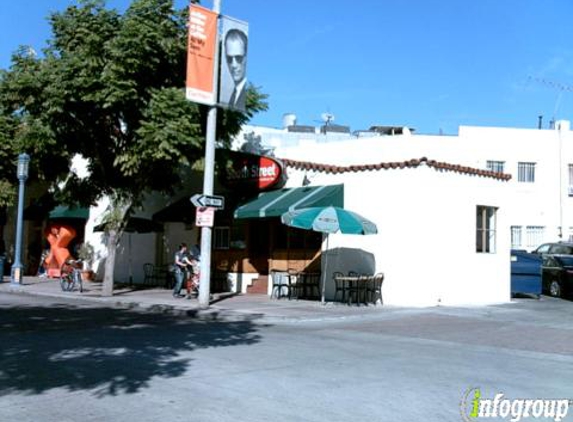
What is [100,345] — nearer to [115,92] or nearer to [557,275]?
[115,92]

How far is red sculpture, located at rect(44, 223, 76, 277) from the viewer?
2933 centimetres

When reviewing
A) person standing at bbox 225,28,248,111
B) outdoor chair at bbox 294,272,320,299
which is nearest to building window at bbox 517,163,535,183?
outdoor chair at bbox 294,272,320,299

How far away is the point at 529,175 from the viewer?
120 ft

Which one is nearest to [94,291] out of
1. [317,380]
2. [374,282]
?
[374,282]

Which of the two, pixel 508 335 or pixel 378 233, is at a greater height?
pixel 378 233

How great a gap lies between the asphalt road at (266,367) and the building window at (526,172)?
22311mm

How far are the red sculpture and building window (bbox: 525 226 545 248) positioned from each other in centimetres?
2313

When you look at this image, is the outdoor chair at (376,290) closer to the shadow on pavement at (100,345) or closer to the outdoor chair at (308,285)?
the outdoor chair at (308,285)

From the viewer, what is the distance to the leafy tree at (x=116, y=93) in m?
17.1

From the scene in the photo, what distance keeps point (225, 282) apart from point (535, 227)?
20.2 m

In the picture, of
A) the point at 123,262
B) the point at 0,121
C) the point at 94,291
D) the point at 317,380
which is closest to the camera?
the point at 317,380

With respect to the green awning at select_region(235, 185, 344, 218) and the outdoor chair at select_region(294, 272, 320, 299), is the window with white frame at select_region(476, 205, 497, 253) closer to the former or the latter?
the green awning at select_region(235, 185, 344, 218)

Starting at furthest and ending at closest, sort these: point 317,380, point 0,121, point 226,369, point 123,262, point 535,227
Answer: point 535,227 < point 123,262 < point 0,121 < point 226,369 < point 317,380

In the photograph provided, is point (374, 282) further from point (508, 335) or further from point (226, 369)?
point (226, 369)
